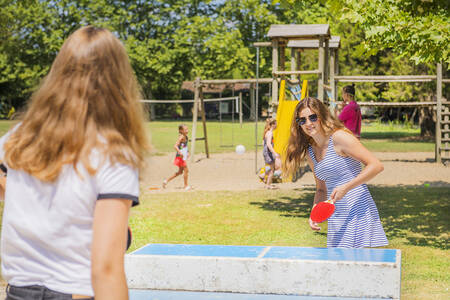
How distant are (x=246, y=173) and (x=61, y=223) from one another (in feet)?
50.1

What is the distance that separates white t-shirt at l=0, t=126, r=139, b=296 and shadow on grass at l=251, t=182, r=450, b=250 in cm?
650

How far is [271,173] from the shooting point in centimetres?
1360

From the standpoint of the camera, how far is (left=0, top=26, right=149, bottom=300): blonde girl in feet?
5.97

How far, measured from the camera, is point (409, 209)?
34.8ft

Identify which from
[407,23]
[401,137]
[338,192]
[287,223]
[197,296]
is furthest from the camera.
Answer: [401,137]

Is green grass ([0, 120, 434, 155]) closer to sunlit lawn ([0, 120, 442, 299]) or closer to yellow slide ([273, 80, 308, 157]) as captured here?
yellow slide ([273, 80, 308, 157])

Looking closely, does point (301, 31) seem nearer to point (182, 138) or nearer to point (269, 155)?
point (269, 155)

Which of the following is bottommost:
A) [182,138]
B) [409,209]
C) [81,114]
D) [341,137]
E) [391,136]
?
[391,136]

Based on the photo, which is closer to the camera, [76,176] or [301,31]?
[76,176]

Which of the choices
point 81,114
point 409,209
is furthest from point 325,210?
point 409,209

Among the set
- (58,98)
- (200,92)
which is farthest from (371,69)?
(58,98)

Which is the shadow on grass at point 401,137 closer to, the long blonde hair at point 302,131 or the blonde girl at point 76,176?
the long blonde hair at point 302,131

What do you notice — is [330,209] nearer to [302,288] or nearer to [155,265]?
[302,288]

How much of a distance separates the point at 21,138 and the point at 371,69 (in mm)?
32471
